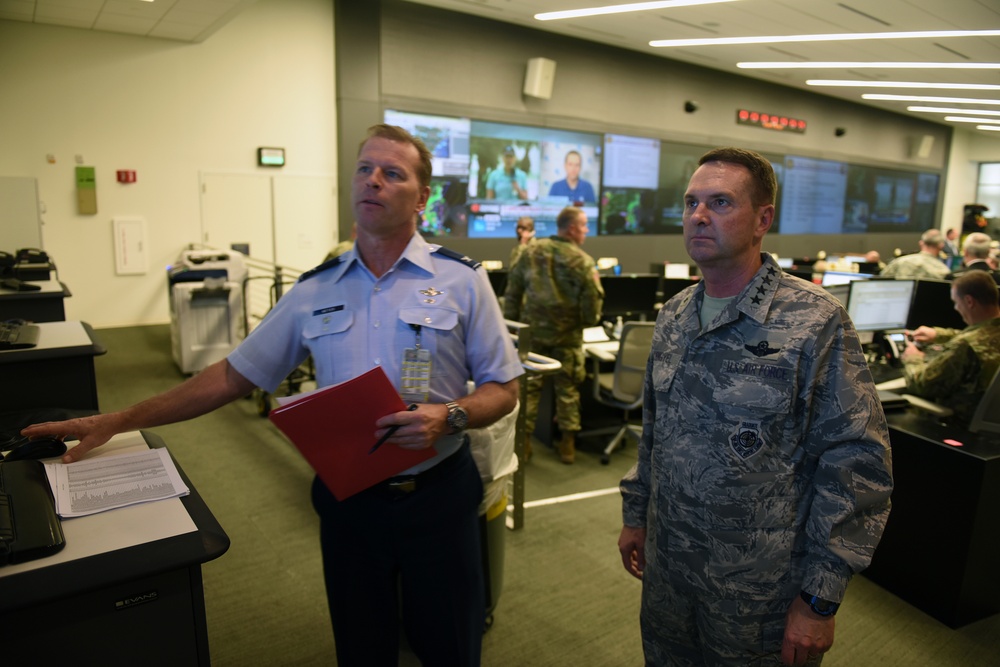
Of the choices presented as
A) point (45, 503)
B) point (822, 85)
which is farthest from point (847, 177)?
point (45, 503)

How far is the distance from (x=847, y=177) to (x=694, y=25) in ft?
24.3

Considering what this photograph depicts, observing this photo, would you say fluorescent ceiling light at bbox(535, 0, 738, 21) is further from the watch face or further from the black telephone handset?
the watch face

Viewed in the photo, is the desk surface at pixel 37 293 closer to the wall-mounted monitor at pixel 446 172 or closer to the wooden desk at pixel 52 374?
the wooden desk at pixel 52 374

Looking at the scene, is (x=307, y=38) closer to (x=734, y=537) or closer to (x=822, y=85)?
(x=734, y=537)

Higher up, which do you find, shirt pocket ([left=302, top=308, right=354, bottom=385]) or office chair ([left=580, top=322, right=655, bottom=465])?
shirt pocket ([left=302, top=308, right=354, bottom=385])

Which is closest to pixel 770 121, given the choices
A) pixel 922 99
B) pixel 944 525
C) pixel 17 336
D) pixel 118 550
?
pixel 922 99

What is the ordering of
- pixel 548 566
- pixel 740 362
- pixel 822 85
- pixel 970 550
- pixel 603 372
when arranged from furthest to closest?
pixel 822 85 → pixel 603 372 → pixel 548 566 → pixel 970 550 → pixel 740 362

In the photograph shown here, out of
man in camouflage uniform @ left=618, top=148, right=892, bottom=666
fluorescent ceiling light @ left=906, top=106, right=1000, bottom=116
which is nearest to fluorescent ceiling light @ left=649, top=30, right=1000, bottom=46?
fluorescent ceiling light @ left=906, top=106, right=1000, bottom=116

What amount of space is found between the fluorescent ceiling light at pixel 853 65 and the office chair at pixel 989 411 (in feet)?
24.0

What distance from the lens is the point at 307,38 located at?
6.75 meters

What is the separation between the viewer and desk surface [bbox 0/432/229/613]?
3.03ft

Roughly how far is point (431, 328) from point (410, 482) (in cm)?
33

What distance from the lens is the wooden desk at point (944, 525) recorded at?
2400 millimetres

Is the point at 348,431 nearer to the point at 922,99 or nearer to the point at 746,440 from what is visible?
the point at 746,440
